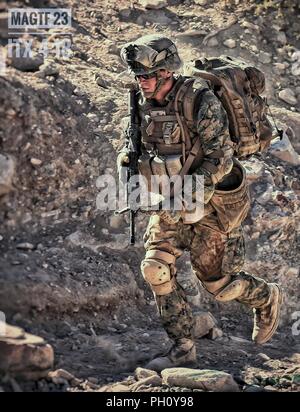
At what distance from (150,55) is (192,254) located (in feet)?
4.90

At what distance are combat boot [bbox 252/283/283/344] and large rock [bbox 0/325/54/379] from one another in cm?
186

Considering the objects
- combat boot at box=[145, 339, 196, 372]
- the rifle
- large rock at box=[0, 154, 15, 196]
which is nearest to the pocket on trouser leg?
combat boot at box=[145, 339, 196, 372]

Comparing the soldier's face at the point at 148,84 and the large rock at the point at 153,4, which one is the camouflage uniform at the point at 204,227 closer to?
the soldier's face at the point at 148,84

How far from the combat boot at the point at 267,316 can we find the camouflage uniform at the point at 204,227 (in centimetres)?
19

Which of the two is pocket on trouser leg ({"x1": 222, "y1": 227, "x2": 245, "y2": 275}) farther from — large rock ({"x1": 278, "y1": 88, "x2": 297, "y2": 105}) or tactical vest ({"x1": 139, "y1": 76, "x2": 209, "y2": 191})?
large rock ({"x1": 278, "y1": 88, "x2": 297, "y2": 105})

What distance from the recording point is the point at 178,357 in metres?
6.70

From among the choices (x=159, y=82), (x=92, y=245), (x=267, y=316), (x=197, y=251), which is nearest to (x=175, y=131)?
(x=159, y=82)

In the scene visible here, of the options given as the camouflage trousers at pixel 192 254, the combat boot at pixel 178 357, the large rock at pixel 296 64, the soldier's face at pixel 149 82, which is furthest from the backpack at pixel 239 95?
the large rock at pixel 296 64

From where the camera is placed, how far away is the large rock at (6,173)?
25.5 feet

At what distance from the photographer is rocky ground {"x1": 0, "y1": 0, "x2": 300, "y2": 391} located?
6855 mm

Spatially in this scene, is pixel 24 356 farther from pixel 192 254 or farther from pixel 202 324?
pixel 202 324

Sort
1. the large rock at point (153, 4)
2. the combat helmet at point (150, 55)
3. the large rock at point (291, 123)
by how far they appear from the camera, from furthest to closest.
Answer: the large rock at point (153, 4) → the large rock at point (291, 123) → the combat helmet at point (150, 55)
